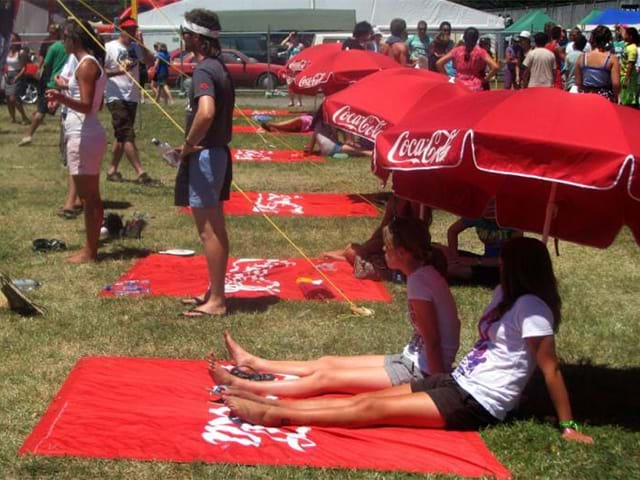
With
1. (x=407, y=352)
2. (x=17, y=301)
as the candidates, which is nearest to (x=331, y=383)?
(x=407, y=352)

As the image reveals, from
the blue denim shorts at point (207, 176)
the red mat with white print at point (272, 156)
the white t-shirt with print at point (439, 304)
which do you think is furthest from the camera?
the red mat with white print at point (272, 156)

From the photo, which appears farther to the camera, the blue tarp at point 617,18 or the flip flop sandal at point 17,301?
the blue tarp at point 617,18

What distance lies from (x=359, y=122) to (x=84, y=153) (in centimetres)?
235

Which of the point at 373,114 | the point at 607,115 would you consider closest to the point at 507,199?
the point at 607,115

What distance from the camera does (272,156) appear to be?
16.0 meters

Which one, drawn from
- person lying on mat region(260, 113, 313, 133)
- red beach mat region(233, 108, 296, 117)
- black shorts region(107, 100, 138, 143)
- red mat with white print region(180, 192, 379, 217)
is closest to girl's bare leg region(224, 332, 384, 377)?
red mat with white print region(180, 192, 379, 217)

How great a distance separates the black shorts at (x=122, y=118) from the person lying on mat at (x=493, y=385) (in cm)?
776

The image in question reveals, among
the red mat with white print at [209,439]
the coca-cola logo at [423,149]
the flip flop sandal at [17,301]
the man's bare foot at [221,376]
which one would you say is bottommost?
the flip flop sandal at [17,301]

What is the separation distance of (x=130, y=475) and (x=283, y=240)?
549 centimetres

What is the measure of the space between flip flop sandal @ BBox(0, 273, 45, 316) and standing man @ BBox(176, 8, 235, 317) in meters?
1.09

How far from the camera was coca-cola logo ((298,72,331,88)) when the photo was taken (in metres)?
12.7

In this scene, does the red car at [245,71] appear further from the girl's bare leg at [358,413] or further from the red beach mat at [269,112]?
the girl's bare leg at [358,413]

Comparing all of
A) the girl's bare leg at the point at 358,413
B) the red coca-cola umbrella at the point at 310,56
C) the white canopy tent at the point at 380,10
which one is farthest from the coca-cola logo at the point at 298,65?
the white canopy tent at the point at 380,10

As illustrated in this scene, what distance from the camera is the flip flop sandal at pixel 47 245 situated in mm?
9031
